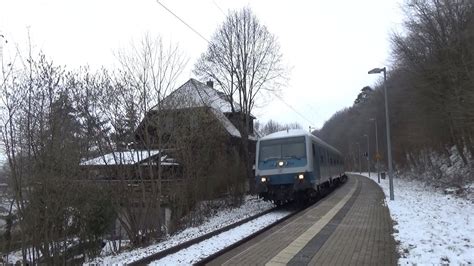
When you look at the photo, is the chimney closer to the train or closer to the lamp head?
the lamp head

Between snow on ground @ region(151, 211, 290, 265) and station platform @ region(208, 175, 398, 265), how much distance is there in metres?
Answer: 0.40

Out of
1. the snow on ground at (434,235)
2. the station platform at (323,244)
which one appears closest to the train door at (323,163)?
the snow on ground at (434,235)

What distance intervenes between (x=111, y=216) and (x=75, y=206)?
3.23 meters

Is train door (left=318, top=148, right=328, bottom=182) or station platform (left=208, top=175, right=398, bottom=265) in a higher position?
train door (left=318, top=148, right=328, bottom=182)

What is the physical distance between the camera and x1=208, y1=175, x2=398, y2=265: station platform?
28.7 ft

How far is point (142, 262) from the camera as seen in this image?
9.04 m

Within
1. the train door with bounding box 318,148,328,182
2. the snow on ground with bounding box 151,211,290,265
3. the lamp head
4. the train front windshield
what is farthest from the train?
the lamp head

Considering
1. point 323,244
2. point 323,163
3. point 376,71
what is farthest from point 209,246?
point 376,71

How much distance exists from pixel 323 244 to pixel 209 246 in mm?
2557

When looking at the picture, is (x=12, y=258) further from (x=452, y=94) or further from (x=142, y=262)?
(x=452, y=94)

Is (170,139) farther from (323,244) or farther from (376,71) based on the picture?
(376,71)

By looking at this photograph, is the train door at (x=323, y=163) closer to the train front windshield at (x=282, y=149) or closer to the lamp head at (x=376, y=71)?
the train front windshield at (x=282, y=149)

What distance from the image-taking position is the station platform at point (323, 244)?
875 cm

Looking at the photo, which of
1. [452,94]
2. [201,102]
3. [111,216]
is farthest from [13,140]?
[452,94]
